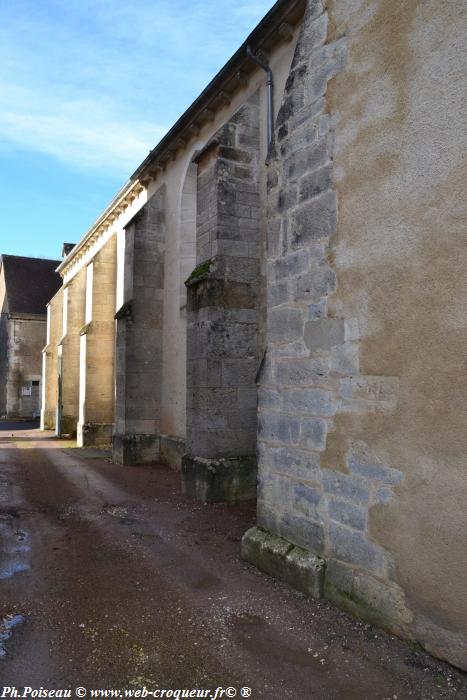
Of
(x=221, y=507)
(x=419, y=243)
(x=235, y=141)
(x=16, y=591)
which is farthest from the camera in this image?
(x=235, y=141)

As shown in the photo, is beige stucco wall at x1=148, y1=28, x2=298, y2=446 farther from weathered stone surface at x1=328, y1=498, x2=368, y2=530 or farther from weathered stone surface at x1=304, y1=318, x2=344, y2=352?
weathered stone surface at x1=328, y1=498, x2=368, y2=530

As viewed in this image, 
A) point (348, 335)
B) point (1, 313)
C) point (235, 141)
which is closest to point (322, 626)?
point (348, 335)

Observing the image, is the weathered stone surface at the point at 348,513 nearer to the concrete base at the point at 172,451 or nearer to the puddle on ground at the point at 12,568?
the puddle on ground at the point at 12,568

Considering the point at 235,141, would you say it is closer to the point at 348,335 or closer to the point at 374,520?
the point at 348,335

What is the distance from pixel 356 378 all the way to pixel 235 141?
524cm

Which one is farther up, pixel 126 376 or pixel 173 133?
pixel 173 133

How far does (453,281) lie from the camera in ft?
9.73

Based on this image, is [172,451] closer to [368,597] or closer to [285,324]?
[285,324]

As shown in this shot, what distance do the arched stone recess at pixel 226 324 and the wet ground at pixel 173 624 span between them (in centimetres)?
104

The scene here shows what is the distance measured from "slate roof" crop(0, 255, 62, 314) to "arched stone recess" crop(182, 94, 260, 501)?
80.5 ft

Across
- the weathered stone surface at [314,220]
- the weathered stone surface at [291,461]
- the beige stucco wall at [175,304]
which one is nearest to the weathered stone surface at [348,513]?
the weathered stone surface at [291,461]

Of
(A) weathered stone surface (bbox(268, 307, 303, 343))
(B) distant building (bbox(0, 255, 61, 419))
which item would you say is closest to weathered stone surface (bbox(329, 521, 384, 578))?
(A) weathered stone surface (bbox(268, 307, 303, 343))

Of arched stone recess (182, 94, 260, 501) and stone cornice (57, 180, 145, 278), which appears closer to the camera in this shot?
arched stone recess (182, 94, 260, 501)

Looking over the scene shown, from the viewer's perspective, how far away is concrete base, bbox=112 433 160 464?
10.8m
